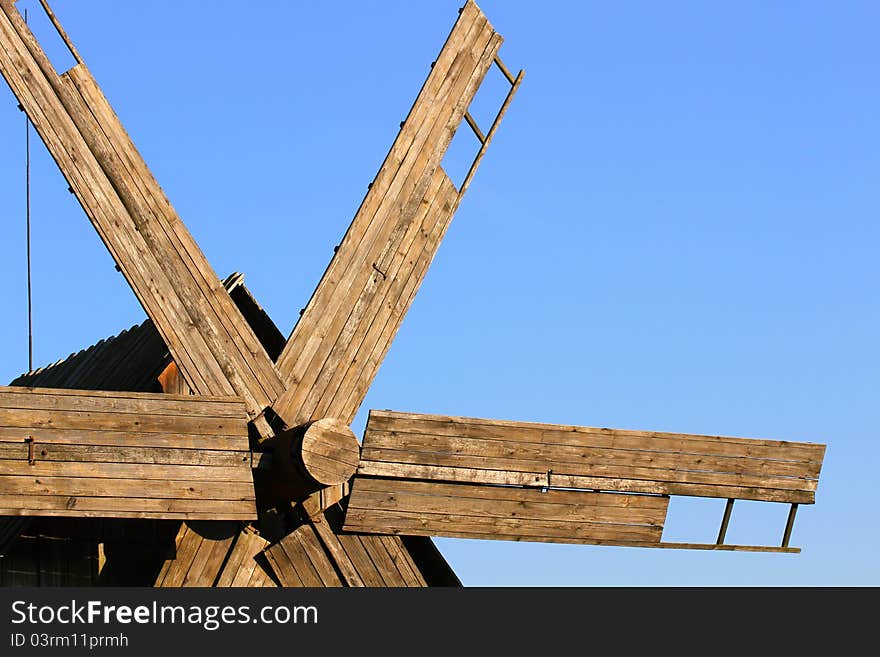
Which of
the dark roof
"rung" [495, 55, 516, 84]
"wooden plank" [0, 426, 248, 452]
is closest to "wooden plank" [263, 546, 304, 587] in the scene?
"wooden plank" [0, 426, 248, 452]

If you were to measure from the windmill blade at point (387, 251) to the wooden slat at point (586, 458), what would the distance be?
0.71 metres

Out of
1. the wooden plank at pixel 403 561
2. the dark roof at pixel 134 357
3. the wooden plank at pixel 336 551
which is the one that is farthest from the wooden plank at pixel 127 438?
the dark roof at pixel 134 357

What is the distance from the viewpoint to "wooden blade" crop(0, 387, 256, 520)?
895 centimetres

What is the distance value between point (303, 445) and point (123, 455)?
112 centimetres

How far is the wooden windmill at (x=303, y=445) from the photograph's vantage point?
9234 millimetres

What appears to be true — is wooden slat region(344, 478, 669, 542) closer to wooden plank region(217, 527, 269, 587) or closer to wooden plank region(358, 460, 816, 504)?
wooden plank region(358, 460, 816, 504)

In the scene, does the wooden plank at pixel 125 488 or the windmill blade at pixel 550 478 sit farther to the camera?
the windmill blade at pixel 550 478

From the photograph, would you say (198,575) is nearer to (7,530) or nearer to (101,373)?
(7,530)

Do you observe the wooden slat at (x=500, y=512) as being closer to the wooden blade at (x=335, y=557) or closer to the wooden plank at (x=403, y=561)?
the wooden blade at (x=335, y=557)

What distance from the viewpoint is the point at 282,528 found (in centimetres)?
1068

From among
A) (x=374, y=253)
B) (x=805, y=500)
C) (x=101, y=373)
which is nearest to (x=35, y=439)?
(x=374, y=253)

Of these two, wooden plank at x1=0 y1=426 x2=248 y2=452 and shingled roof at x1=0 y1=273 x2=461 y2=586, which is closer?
wooden plank at x1=0 y1=426 x2=248 y2=452

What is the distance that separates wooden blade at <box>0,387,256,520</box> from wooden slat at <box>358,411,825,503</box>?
3.21ft
